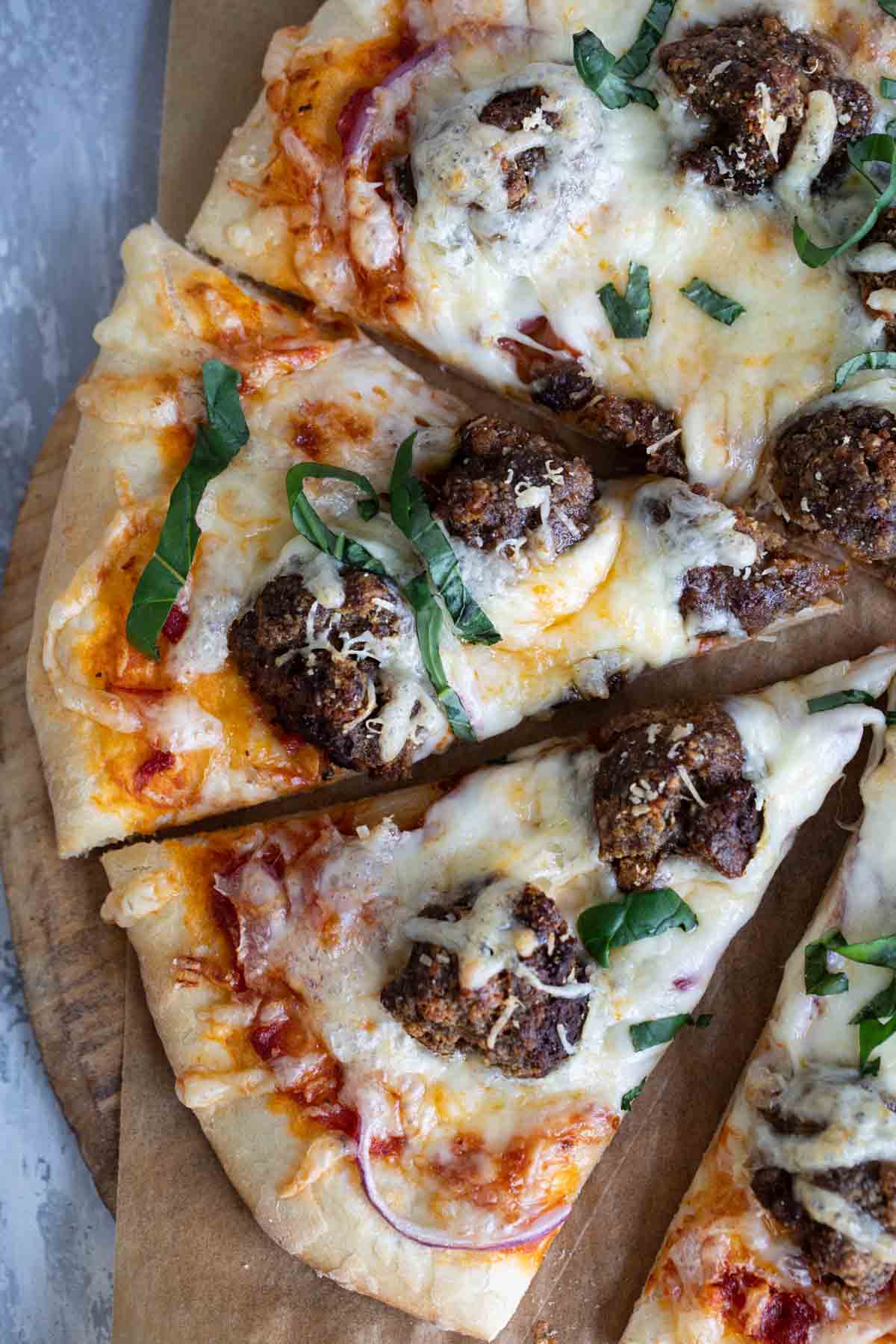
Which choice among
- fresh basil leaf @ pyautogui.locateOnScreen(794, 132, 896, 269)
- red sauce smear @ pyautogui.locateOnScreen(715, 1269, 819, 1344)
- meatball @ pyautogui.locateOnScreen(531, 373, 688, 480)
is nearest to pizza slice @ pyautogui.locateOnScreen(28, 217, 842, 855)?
meatball @ pyautogui.locateOnScreen(531, 373, 688, 480)

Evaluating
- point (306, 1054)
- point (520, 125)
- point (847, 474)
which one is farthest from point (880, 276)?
point (306, 1054)

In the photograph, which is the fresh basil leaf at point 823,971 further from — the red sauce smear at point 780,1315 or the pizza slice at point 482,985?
the red sauce smear at point 780,1315

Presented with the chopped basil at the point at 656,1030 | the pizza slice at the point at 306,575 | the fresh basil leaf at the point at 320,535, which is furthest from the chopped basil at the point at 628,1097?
the fresh basil leaf at the point at 320,535

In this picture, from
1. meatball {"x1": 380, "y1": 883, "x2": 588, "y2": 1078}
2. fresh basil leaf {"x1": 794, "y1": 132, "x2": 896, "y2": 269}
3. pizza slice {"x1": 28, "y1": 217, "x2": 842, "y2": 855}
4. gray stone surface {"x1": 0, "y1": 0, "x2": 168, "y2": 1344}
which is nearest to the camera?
meatball {"x1": 380, "y1": 883, "x2": 588, "y2": 1078}

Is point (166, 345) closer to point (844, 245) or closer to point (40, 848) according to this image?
point (40, 848)

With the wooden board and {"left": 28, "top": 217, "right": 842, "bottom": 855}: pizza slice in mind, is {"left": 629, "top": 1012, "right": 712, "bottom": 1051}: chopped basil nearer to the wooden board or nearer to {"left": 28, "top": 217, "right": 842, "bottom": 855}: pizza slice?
{"left": 28, "top": 217, "right": 842, "bottom": 855}: pizza slice

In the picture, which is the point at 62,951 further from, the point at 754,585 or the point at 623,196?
the point at 623,196
